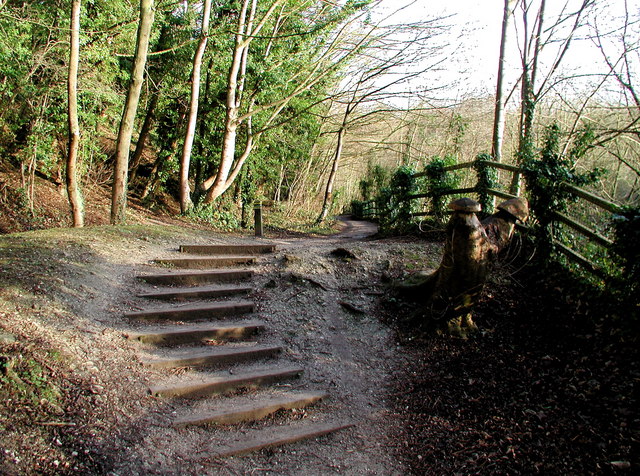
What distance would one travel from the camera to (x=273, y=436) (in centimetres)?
384

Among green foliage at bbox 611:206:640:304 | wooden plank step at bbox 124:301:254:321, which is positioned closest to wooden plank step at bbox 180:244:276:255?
wooden plank step at bbox 124:301:254:321

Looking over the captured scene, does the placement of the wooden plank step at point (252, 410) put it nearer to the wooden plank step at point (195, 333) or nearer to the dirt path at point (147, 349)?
the dirt path at point (147, 349)

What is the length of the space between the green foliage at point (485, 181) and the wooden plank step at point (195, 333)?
5470 mm

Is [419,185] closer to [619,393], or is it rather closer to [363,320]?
[363,320]

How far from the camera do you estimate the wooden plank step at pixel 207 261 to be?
6.82 metres

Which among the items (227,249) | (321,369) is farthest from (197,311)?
(227,249)

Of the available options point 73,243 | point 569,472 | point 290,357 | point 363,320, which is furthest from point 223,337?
point 569,472

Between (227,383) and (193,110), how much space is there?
34.3 feet

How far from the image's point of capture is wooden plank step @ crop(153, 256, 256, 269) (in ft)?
22.4

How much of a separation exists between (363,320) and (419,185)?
5820 mm

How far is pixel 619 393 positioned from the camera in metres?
3.89

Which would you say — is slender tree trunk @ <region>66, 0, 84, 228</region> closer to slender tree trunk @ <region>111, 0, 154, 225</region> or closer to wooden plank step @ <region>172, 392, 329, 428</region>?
slender tree trunk @ <region>111, 0, 154, 225</region>

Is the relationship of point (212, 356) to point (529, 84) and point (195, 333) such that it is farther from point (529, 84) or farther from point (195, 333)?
point (529, 84)

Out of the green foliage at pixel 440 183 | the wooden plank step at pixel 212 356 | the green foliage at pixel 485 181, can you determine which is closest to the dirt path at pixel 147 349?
the wooden plank step at pixel 212 356
